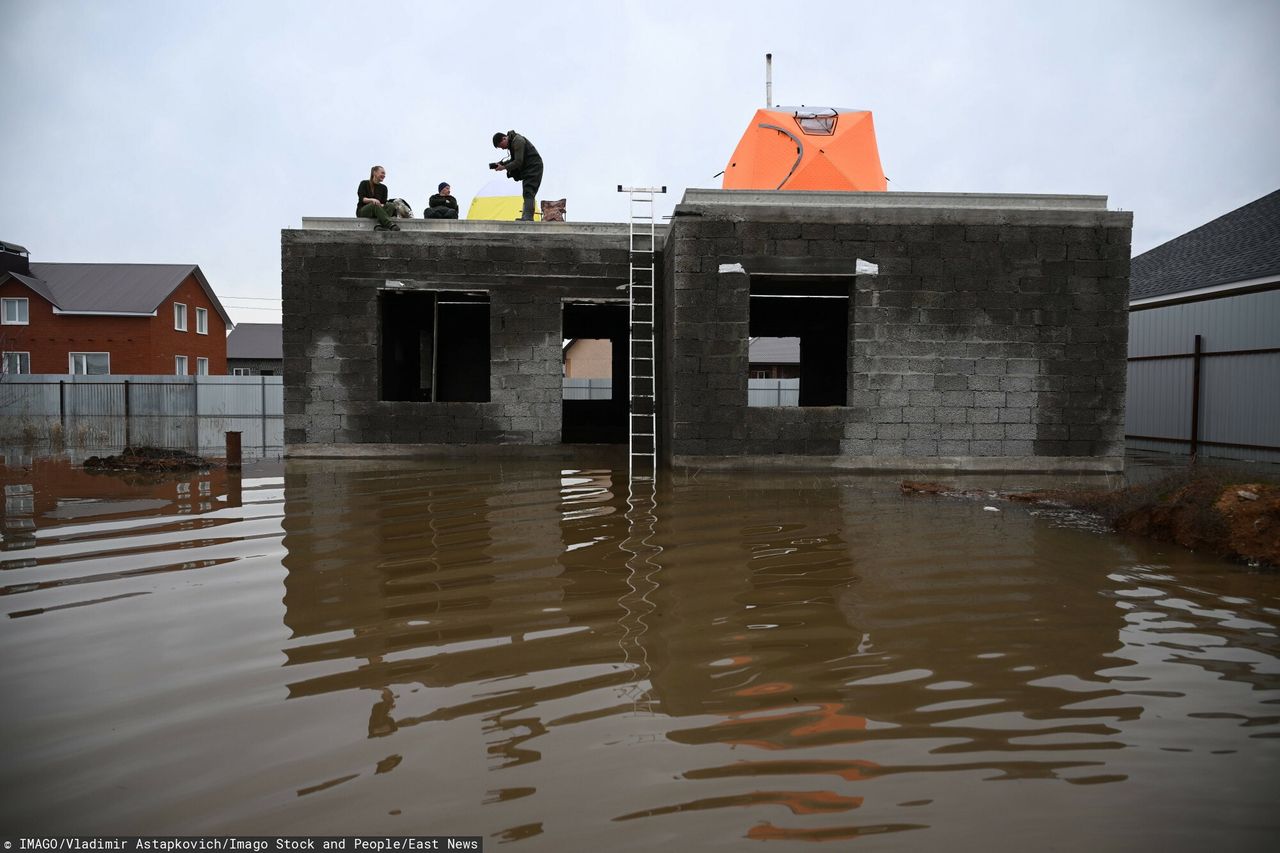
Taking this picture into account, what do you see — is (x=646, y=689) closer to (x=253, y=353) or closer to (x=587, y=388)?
(x=587, y=388)

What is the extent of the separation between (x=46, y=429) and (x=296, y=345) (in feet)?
31.7

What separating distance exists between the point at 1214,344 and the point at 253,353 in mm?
42488

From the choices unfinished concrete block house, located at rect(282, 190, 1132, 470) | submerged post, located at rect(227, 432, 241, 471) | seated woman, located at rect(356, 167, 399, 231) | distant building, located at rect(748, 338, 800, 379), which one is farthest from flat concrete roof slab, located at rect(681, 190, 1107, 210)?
distant building, located at rect(748, 338, 800, 379)

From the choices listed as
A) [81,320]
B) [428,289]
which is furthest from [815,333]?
[81,320]

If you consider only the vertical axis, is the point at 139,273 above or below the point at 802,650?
above

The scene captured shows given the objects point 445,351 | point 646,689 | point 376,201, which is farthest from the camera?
point 445,351

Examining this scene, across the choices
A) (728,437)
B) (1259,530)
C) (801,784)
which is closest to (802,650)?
(801,784)

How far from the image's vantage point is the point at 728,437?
35.8 ft

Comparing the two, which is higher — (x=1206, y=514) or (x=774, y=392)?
(x=774, y=392)

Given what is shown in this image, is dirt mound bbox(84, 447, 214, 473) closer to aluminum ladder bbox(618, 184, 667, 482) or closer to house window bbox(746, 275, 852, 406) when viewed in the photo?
aluminum ladder bbox(618, 184, 667, 482)

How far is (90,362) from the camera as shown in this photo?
31.5 metres

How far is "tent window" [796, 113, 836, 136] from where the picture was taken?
1331 cm

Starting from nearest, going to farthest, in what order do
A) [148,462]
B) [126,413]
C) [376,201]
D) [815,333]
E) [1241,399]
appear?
[148,462], [376,201], [1241,399], [126,413], [815,333]

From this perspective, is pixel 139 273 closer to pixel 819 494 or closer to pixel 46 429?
pixel 46 429
